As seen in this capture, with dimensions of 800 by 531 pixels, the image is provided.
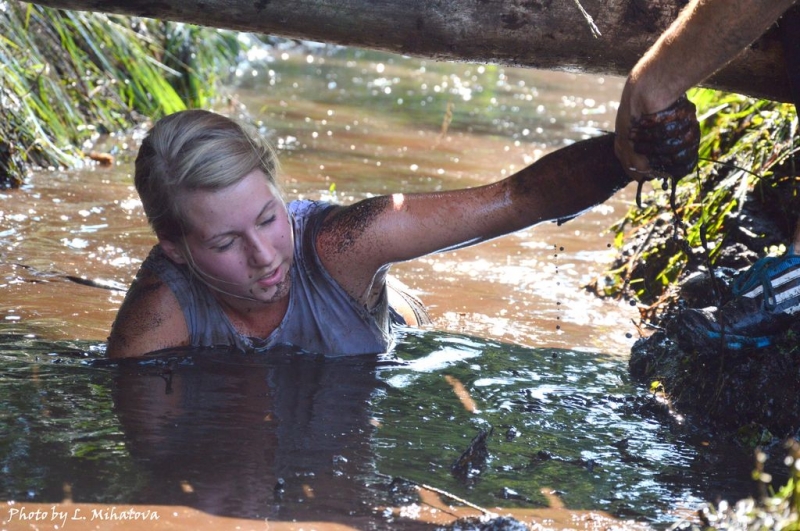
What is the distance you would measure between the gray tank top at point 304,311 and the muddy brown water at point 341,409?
0.10 m

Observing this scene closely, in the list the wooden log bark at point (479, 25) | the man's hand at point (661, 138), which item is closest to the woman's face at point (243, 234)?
the wooden log bark at point (479, 25)

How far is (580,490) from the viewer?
283 cm

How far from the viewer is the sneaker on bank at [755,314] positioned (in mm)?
3434

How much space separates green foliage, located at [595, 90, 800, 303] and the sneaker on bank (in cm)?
78

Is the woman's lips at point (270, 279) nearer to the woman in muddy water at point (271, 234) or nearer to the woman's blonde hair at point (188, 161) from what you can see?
the woman in muddy water at point (271, 234)

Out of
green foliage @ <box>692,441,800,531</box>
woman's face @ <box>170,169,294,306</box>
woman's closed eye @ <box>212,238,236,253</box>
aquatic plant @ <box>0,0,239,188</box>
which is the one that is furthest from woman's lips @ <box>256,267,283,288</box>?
aquatic plant @ <box>0,0,239,188</box>

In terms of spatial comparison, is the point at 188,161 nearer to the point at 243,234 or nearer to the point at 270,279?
the point at 243,234

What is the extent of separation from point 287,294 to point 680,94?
1.64 meters

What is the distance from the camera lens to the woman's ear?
3684mm

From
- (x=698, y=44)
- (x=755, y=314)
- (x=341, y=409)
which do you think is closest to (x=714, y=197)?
(x=755, y=314)

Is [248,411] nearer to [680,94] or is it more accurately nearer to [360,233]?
[360,233]

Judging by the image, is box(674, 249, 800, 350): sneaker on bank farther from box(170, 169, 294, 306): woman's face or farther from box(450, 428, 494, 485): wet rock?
box(170, 169, 294, 306): woman's face

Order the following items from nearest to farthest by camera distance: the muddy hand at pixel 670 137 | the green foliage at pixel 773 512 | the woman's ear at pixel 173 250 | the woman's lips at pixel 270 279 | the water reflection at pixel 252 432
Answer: the green foliage at pixel 773 512 < the water reflection at pixel 252 432 < the muddy hand at pixel 670 137 < the woman's lips at pixel 270 279 < the woman's ear at pixel 173 250

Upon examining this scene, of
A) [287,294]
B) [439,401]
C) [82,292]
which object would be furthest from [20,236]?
[439,401]
